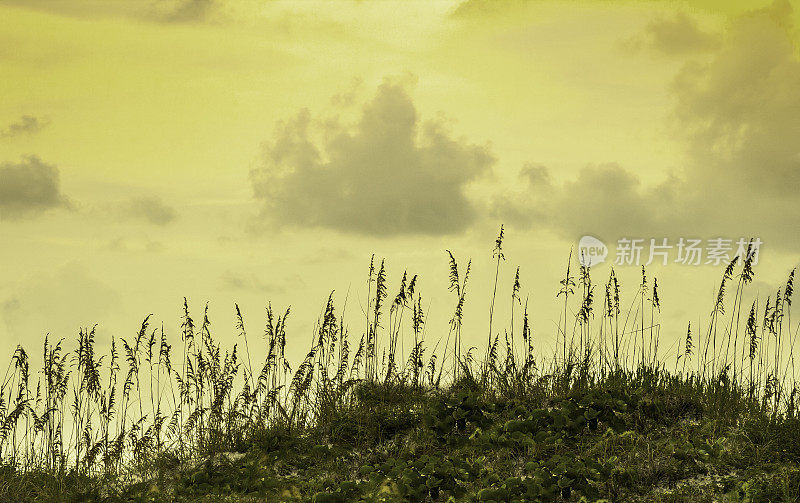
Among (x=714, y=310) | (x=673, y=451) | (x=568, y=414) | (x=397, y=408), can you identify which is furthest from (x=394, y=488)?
(x=714, y=310)

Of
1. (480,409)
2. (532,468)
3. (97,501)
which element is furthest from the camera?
(480,409)

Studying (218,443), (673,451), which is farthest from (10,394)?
(673,451)

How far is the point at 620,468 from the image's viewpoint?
8.09 meters

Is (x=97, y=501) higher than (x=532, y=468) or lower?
lower

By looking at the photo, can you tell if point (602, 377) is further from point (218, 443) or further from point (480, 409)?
point (218, 443)

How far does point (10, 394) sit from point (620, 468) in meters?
7.73

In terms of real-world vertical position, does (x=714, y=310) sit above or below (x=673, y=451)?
above

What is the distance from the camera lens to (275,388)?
9.92m

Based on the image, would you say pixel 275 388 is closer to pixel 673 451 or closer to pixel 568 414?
pixel 568 414

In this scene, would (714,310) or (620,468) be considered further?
(714,310)

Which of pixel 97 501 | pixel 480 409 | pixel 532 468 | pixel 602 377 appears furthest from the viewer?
pixel 602 377

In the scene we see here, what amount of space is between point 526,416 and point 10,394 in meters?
6.75

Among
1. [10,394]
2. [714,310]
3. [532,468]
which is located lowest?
[532,468]

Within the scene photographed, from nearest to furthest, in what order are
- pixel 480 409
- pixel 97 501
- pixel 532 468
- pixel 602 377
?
pixel 532 468 → pixel 97 501 → pixel 480 409 → pixel 602 377
